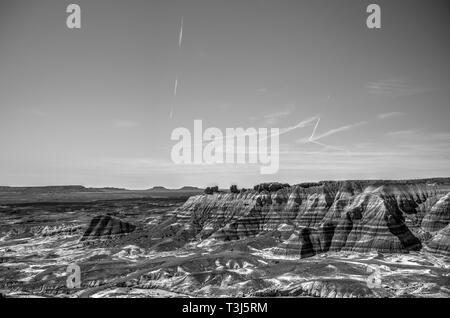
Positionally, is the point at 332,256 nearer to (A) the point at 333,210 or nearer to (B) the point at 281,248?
(B) the point at 281,248

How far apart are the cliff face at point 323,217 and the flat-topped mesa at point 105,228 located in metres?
17.4

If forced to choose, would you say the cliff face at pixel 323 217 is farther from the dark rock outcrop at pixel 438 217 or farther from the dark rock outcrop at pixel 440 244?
the dark rock outcrop at pixel 440 244

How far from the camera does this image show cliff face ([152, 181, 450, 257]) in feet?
379

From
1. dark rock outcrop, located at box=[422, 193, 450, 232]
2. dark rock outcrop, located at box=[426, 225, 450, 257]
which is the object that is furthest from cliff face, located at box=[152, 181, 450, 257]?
dark rock outcrop, located at box=[426, 225, 450, 257]

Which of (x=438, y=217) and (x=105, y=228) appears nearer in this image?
(x=438, y=217)

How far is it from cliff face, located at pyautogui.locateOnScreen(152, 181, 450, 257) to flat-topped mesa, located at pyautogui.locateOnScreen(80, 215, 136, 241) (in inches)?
686

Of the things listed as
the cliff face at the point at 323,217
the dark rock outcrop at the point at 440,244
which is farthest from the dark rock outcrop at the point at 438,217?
the dark rock outcrop at the point at 440,244

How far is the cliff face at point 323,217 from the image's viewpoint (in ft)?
379

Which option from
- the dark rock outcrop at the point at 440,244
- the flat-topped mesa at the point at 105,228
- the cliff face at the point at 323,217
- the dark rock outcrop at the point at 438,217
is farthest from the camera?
the flat-topped mesa at the point at 105,228

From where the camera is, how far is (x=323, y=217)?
13438 cm

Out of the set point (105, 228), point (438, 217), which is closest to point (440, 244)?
point (438, 217)

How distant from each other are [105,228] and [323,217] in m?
94.8

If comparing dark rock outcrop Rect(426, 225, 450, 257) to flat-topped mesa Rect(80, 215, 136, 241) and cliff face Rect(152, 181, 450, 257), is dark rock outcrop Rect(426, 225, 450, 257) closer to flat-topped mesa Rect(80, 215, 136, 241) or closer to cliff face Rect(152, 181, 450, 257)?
cliff face Rect(152, 181, 450, 257)

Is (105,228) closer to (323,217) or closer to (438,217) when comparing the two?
(323,217)
